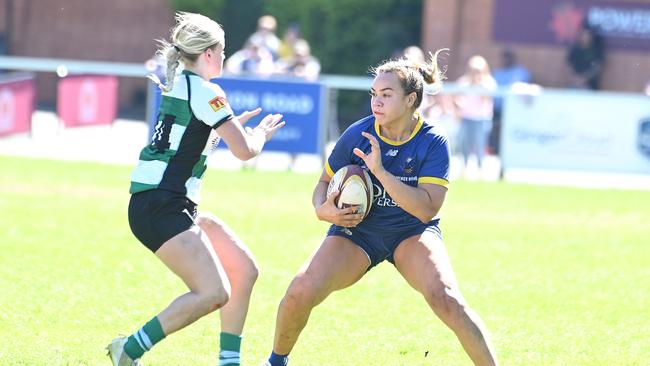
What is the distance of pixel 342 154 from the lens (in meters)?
6.94

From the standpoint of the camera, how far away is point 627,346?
8.06 meters

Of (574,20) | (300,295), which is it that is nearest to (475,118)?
(574,20)

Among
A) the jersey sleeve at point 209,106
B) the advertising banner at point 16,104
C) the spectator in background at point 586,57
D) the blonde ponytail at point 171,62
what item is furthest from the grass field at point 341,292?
the spectator in background at point 586,57

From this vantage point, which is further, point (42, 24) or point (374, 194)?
point (42, 24)

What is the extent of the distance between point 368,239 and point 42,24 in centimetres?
2561

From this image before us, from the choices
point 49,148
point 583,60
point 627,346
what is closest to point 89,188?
point 49,148

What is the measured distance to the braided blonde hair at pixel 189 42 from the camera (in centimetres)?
641

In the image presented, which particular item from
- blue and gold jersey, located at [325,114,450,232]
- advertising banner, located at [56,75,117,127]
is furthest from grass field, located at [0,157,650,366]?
advertising banner, located at [56,75,117,127]

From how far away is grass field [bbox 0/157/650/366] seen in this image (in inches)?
305

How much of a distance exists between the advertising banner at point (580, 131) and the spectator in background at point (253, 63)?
4.08 m

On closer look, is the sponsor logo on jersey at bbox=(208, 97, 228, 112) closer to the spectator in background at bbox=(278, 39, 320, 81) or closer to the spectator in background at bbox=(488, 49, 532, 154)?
the spectator in background at bbox=(278, 39, 320, 81)

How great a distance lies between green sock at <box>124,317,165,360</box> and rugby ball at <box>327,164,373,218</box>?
3.91 feet

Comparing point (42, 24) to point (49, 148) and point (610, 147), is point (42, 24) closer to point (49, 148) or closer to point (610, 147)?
point (49, 148)

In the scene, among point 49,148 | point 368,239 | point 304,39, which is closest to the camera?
point 368,239
